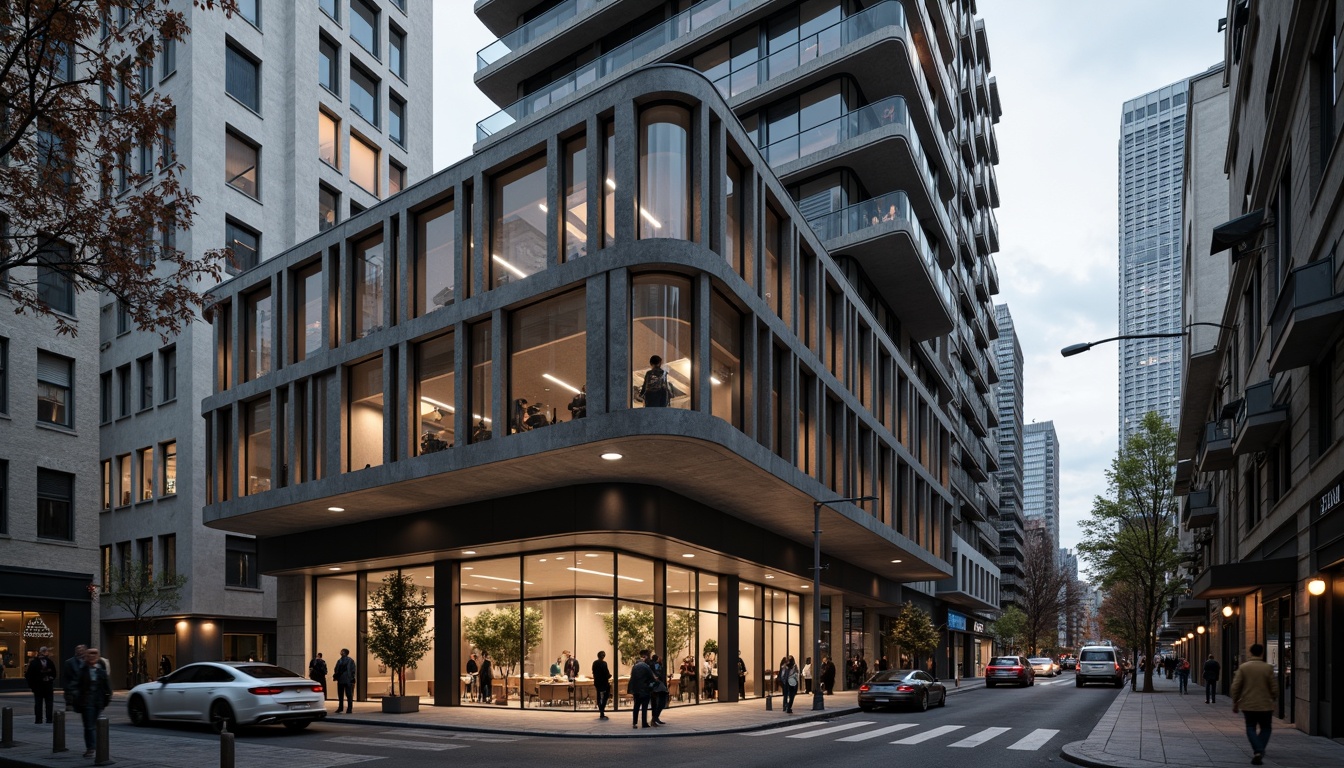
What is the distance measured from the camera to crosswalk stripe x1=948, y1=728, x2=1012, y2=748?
1931 centimetres

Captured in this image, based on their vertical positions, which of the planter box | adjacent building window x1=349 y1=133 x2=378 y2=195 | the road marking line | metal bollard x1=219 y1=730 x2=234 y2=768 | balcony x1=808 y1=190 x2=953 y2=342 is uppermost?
adjacent building window x1=349 y1=133 x2=378 y2=195

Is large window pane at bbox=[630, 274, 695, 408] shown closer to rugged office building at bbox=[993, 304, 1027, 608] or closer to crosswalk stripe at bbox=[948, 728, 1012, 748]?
crosswalk stripe at bbox=[948, 728, 1012, 748]

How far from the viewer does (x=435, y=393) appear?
997 inches

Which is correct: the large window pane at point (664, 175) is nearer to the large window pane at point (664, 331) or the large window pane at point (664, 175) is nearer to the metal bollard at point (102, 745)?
the large window pane at point (664, 331)

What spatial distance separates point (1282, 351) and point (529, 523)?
1674 cm

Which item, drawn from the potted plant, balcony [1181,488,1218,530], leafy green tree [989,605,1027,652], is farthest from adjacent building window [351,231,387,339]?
leafy green tree [989,605,1027,652]

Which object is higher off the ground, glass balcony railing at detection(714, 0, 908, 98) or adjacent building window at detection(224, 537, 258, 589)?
glass balcony railing at detection(714, 0, 908, 98)

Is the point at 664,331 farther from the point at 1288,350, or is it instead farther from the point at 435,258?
the point at 1288,350

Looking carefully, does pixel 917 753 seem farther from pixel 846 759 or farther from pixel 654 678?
pixel 654 678

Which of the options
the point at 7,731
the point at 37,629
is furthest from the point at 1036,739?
the point at 37,629

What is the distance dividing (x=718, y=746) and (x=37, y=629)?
104 ft

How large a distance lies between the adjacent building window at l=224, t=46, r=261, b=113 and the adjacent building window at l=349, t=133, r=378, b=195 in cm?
557

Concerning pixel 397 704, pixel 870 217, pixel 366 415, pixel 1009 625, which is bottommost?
pixel 1009 625

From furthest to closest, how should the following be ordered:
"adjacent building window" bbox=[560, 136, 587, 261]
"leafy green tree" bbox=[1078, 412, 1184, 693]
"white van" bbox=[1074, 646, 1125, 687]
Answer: "white van" bbox=[1074, 646, 1125, 687] < "leafy green tree" bbox=[1078, 412, 1184, 693] < "adjacent building window" bbox=[560, 136, 587, 261]
